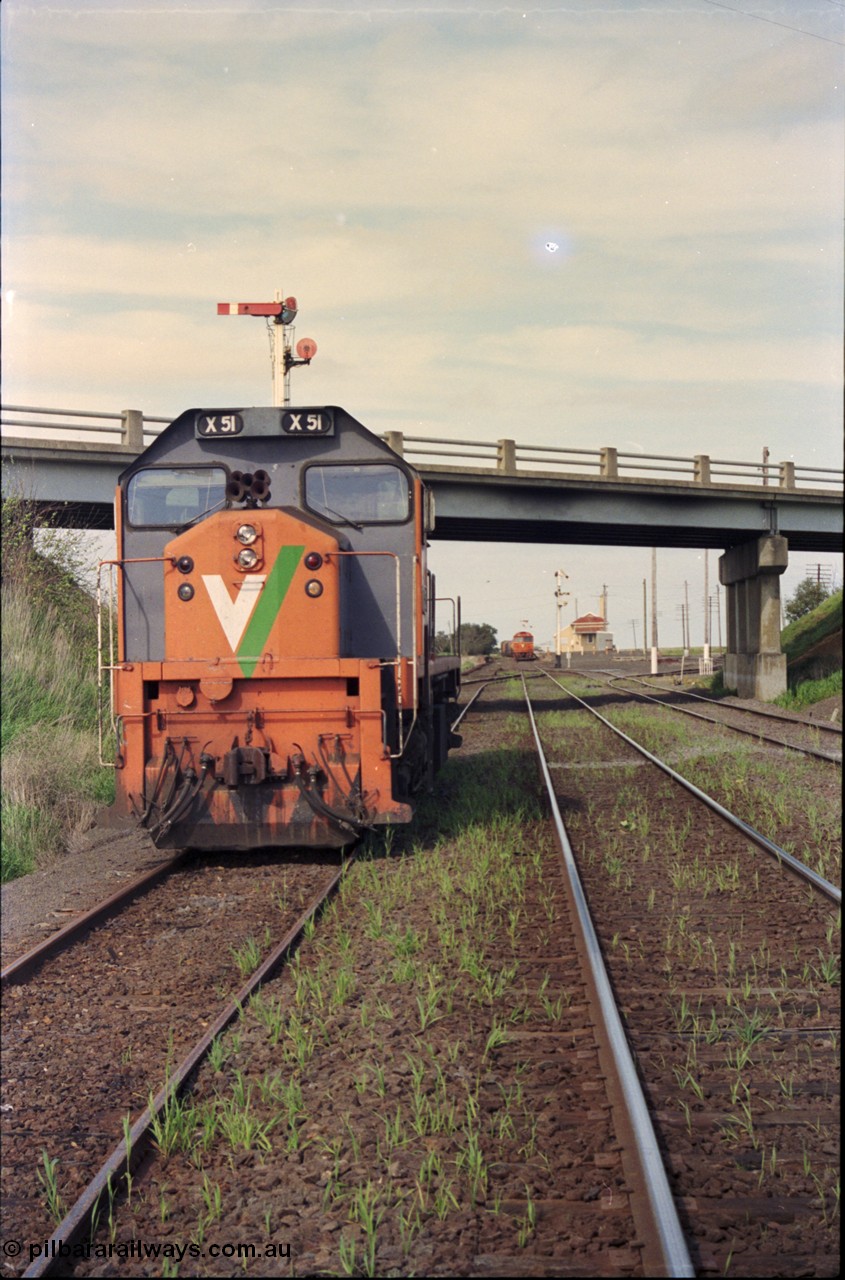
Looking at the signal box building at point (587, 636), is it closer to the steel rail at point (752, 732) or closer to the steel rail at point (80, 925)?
the steel rail at point (752, 732)

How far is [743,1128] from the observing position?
3805 millimetres

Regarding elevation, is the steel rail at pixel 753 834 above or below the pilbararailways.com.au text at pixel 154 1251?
above

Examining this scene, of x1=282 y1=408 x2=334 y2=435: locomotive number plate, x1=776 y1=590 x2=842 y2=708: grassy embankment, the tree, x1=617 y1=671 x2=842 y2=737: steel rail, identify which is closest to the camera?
x1=282 y1=408 x2=334 y2=435: locomotive number plate

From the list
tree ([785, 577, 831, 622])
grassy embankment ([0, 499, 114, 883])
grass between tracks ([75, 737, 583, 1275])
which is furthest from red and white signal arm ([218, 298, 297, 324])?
tree ([785, 577, 831, 622])

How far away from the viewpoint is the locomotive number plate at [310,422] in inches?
346

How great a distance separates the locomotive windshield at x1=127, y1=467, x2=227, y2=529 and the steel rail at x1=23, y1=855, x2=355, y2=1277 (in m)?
4.42

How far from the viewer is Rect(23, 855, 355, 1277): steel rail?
313cm

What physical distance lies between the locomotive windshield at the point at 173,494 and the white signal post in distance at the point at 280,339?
2.96m

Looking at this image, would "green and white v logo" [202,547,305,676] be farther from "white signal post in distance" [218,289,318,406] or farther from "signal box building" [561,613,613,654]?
"signal box building" [561,613,613,654]

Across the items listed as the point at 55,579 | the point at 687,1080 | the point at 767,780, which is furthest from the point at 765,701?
the point at 687,1080

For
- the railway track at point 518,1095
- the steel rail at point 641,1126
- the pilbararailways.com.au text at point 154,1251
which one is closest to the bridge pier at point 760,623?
the railway track at point 518,1095

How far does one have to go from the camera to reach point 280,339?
1233cm

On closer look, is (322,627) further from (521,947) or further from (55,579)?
(55,579)

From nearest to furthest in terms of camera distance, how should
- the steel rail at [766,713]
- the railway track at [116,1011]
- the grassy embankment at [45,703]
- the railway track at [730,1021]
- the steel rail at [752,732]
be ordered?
the railway track at [730,1021], the railway track at [116,1011], the grassy embankment at [45,703], the steel rail at [752,732], the steel rail at [766,713]
